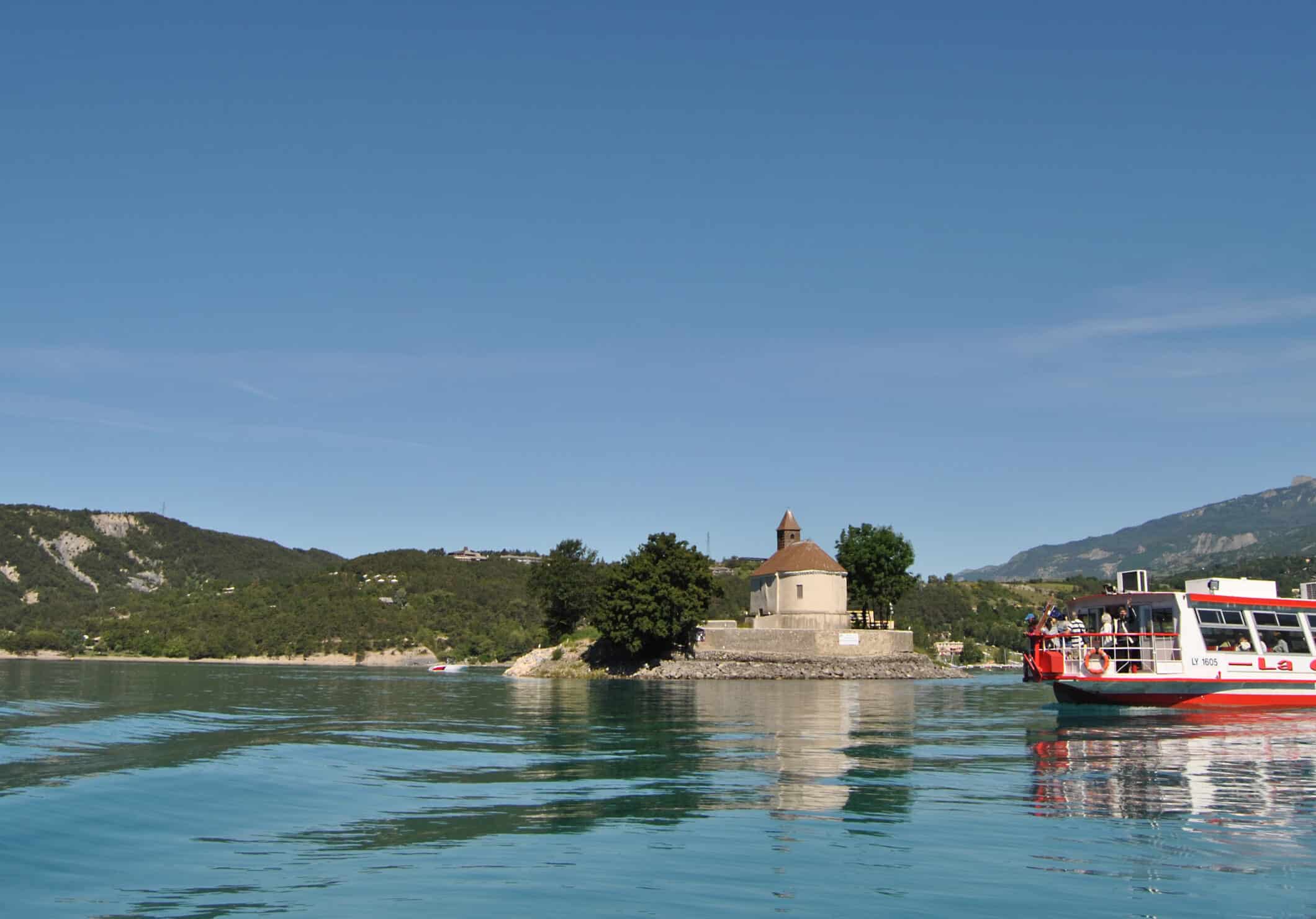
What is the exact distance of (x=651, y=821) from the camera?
17094 mm

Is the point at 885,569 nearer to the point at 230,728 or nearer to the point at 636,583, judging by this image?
the point at 636,583

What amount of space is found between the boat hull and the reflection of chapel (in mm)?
52044

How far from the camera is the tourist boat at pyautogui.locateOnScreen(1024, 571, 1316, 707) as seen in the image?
4097 cm

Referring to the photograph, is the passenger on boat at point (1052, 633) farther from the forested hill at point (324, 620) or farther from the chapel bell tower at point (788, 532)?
the forested hill at point (324, 620)

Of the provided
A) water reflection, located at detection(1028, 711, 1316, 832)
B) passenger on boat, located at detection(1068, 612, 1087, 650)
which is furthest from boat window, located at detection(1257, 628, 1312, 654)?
passenger on boat, located at detection(1068, 612, 1087, 650)

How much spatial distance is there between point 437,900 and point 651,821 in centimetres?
548

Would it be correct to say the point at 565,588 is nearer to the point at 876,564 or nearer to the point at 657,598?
the point at 657,598

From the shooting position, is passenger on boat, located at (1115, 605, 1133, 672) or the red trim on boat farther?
the red trim on boat

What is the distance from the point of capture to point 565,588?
103 m

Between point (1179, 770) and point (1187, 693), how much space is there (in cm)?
2020

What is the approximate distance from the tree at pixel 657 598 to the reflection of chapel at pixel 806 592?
7.60 m

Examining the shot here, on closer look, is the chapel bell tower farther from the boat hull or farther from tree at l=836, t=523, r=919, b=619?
the boat hull

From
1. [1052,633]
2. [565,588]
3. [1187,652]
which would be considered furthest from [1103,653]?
[565,588]

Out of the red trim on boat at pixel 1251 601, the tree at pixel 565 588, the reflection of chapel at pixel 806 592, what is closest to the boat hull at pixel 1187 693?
the red trim on boat at pixel 1251 601
